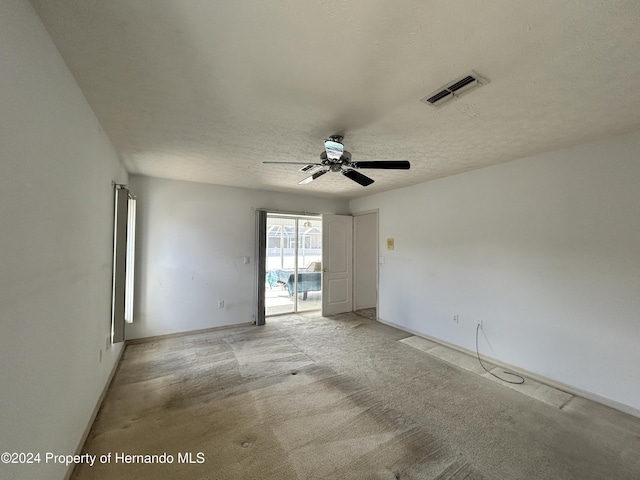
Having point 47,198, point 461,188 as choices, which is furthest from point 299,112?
point 461,188

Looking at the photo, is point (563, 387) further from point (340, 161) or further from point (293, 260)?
point (293, 260)

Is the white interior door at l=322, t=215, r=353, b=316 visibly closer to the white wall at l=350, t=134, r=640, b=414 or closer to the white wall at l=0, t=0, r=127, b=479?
the white wall at l=350, t=134, r=640, b=414

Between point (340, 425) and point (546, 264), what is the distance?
278 centimetres

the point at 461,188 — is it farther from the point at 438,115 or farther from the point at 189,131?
the point at 189,131

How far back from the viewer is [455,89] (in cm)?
175

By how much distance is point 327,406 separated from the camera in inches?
93.8

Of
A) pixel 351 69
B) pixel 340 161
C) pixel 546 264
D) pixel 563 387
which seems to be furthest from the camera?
pixel 546 264

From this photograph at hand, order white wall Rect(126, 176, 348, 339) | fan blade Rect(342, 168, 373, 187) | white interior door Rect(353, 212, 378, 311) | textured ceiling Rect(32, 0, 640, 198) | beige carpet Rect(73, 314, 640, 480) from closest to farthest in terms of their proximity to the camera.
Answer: textured ceiling Rect(32, 0, 640, 198) < beige carpet Rect(73, 314, 640, 480) < fan blade Rect(342, 168, 373, 187) < white wall Rect(126, 176, 348, 339) < white interior door Rect(353, 212, 378, 311)

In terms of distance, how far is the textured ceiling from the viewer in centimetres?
119

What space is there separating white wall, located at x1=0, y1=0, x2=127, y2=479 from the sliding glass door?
3.62m

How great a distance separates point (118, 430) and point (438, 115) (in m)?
3.61

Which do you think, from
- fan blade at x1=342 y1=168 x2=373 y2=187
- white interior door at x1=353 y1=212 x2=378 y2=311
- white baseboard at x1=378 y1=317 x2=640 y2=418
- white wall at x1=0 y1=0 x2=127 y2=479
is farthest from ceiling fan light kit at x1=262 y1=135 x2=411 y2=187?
white interior door at x1=353 y1=212 x2=378 y2=311

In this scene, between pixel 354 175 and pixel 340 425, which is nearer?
pixel 340 425

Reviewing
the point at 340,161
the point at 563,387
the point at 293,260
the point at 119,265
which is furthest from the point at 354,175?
the point at 293,260
